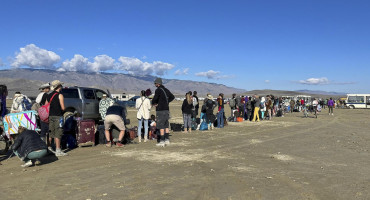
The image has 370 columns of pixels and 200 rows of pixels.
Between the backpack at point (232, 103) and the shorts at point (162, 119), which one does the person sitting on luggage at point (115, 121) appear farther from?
the backpack at point (232, 103)

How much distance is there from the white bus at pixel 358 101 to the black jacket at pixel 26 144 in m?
45.8

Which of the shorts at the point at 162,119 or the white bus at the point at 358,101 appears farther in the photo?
the white bus at the point at 358,101

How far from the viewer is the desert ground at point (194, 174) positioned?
457 cm

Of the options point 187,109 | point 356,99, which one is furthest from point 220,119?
point 356,99

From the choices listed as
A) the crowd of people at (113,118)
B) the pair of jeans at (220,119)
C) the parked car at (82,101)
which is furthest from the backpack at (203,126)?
the parked car at (82,101)

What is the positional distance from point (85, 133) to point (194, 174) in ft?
15.2

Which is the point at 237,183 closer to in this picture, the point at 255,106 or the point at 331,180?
the point at 331,180

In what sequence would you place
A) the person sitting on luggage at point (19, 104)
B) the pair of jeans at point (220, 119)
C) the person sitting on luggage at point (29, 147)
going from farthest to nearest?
the pair of jeans at point (220, 119) < the person sitting on luggage at point (19, 104) < the person sitting on luggage at point (29, 147)

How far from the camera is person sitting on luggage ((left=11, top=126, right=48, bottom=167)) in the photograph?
622cm

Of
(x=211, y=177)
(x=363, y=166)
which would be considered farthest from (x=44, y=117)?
(x=363, y=166)

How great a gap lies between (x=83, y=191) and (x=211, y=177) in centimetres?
223

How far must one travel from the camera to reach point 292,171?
5.93 metres

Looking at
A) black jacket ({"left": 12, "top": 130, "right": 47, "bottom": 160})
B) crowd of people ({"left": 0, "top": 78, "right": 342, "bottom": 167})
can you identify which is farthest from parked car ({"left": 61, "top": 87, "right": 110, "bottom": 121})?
black jacket ({"left": 12, "top": 130, "right": 47, "bottom": 160})

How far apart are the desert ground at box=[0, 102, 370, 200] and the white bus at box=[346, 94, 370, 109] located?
3916 cm
